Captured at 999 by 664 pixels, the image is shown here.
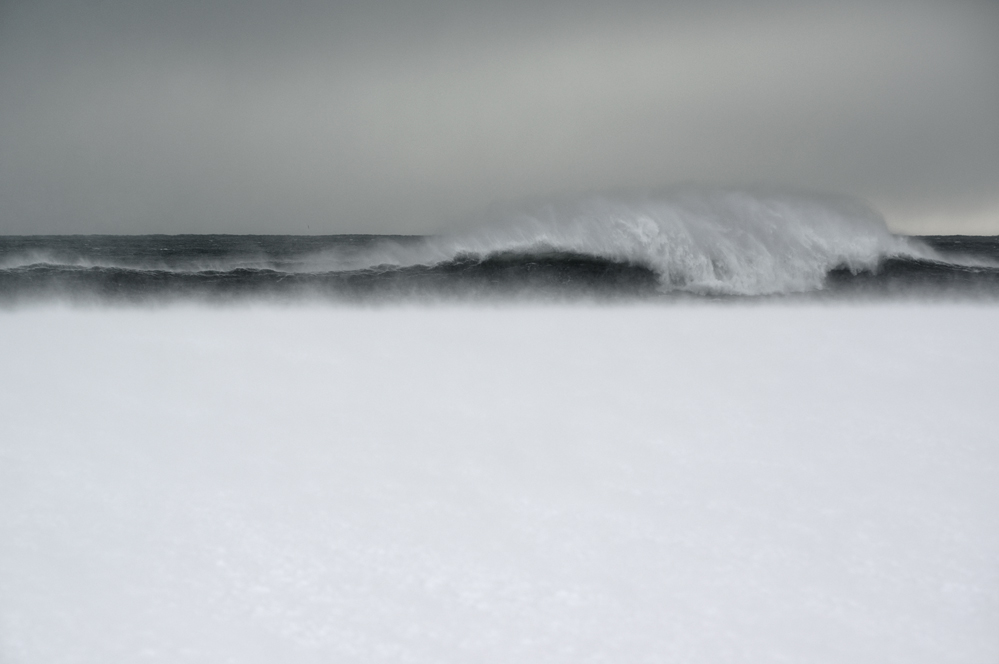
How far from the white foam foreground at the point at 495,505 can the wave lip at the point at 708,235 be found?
1770 mm

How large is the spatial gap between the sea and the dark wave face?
0.64m

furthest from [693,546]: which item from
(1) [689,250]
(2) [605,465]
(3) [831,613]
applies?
(1) [689,250]

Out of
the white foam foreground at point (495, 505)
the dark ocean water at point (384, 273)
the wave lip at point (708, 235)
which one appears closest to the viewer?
the white foam foreground at point (495, 505)

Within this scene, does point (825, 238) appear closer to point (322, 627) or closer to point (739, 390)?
point (739, 390)

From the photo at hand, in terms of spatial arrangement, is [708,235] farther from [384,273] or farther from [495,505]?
[495,505]

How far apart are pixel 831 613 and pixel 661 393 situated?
34.6 inches

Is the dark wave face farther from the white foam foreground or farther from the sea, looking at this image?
the white foam foreground

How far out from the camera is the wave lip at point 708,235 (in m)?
3.78

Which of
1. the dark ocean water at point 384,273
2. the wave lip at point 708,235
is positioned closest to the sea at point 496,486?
the dark ocean water at point 384,273

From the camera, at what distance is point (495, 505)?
3.43 ft

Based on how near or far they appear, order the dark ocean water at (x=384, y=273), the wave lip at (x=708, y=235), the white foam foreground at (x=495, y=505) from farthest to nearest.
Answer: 1. the wave lip at (x=708, y=235)
2. the dark ocean water at (x=384, y=273)
3. the white foam foreground at (x=495, y=505)

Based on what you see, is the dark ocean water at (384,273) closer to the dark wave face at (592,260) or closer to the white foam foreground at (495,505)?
the dark wave face at (592,260)

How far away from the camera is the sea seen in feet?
2.41

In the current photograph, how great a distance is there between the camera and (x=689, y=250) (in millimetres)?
3922
